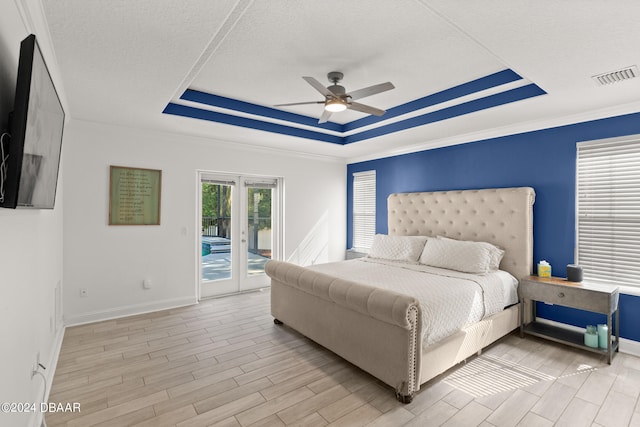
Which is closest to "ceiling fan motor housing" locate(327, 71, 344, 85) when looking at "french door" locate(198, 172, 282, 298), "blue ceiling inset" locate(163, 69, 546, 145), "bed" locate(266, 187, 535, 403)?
"blue ceiling inset" locate(163, 69, 546, 145)

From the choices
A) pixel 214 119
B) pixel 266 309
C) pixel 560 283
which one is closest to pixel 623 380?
pixel 560 283

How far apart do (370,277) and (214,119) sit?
2650 millimetres

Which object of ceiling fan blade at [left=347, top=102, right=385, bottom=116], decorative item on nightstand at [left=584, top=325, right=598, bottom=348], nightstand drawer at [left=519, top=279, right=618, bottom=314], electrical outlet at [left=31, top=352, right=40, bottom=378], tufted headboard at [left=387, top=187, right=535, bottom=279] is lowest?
decorative item on nightstand at [left=584, top=325, right=598, bottom=348]

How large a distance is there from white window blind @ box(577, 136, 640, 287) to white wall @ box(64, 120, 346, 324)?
4.08 meters

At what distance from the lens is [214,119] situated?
392 cm

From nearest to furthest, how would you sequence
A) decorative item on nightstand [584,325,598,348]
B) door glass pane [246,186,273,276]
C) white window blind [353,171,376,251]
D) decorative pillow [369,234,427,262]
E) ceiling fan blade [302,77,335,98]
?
1. ceiling fan blade [302,77,335,98]
2. decorative item on nightstand [584,325,598,348]
3. decorative pillow [369,234,427,262]
4. door glass pane [246,186,273,276]
5. white window blind [353,171,376,251]

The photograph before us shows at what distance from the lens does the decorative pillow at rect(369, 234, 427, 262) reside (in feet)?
14.4

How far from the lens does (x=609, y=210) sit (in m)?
3.28

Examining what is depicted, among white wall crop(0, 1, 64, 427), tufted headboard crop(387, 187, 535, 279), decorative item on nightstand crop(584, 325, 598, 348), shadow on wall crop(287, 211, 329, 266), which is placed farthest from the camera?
shadow on wall crop(287, 211, 329, 266)

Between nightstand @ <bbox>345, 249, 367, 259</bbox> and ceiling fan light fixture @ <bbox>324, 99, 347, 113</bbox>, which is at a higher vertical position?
ceiling fan light fixture @ <bbox>324, 99, 347, 113</bbox>

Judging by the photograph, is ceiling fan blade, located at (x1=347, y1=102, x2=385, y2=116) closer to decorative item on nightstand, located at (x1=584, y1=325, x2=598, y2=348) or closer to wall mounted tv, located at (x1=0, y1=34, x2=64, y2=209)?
wall mounted tv, located at (x1=0, y1=34, x2=64, y2=209)

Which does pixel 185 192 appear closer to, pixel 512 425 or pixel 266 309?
pixel 266 309

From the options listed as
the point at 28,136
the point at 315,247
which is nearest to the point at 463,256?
the point at 315,247

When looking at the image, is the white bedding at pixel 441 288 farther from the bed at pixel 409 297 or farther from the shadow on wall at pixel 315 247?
the shadow on wall at pixel 315 247
